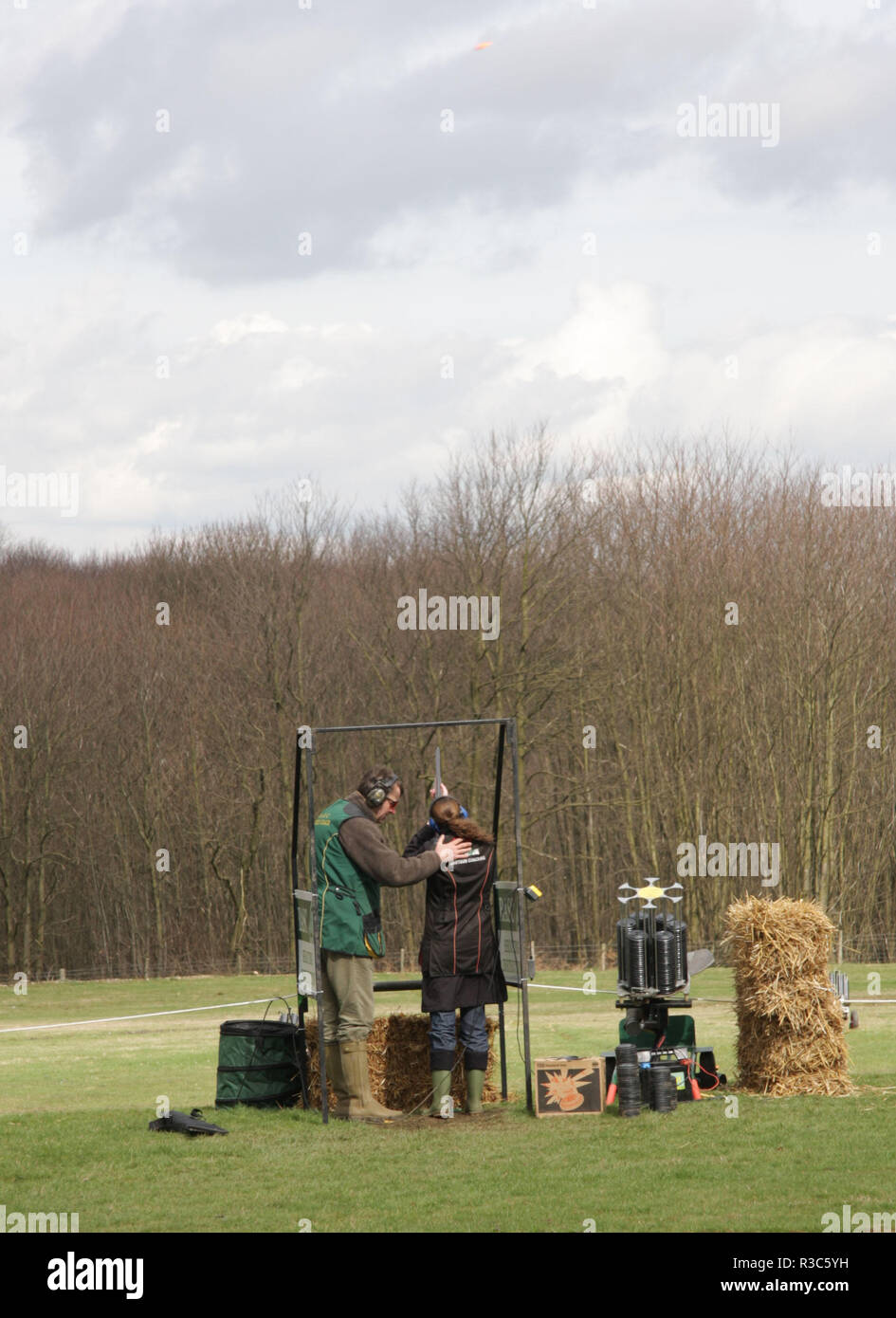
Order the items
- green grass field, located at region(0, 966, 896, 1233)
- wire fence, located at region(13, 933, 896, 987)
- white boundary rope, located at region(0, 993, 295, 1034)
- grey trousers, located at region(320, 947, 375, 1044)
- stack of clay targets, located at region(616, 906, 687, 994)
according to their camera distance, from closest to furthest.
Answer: green grass field, located at region(0, 966, 896, 1233)
grey trousers, located at region(320, 947, 375, 1044)
stack of clay targets, located at region(616, 906, 687, 994)
white boundary rope, located at region(0, 993, 295, 1034)
wire fence, located at region(13, 933, 896, 987)

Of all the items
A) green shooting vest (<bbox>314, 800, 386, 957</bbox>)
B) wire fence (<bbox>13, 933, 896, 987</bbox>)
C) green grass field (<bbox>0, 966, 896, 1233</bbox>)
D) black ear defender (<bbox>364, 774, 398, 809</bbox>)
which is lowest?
wire fence (<bbox>13, 933, 896, 987</bbox>)

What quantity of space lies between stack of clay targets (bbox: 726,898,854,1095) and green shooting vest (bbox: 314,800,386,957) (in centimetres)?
248

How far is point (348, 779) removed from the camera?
36812mm

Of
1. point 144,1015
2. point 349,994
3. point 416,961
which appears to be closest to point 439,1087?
point 349,994

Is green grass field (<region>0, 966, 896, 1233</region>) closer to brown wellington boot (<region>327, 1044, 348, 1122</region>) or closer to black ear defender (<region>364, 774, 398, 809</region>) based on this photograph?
brown wellington boot (<region>327, 1044, 348, 1122</region>)

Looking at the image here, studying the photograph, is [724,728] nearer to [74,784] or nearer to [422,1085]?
[74,784]

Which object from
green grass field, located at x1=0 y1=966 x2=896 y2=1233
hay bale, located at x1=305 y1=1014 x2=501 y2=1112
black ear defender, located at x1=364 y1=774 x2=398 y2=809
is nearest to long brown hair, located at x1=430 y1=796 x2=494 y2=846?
black ear defender, located at x1=364 y1=774 x2=398 y2=809

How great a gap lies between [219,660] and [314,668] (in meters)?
3.59

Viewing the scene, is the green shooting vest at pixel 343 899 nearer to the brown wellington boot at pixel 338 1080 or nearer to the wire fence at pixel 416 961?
the brown wellington boot at pixel 338 1080

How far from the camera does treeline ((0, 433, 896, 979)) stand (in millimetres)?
32812

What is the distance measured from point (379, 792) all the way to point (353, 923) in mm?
855

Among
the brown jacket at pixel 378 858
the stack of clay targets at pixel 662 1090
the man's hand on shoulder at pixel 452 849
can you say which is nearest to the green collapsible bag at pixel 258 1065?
the brown jacket at pixel 378 858

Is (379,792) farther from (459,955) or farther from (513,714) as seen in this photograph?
(513,714)

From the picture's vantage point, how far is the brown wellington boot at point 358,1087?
31.6 feet
